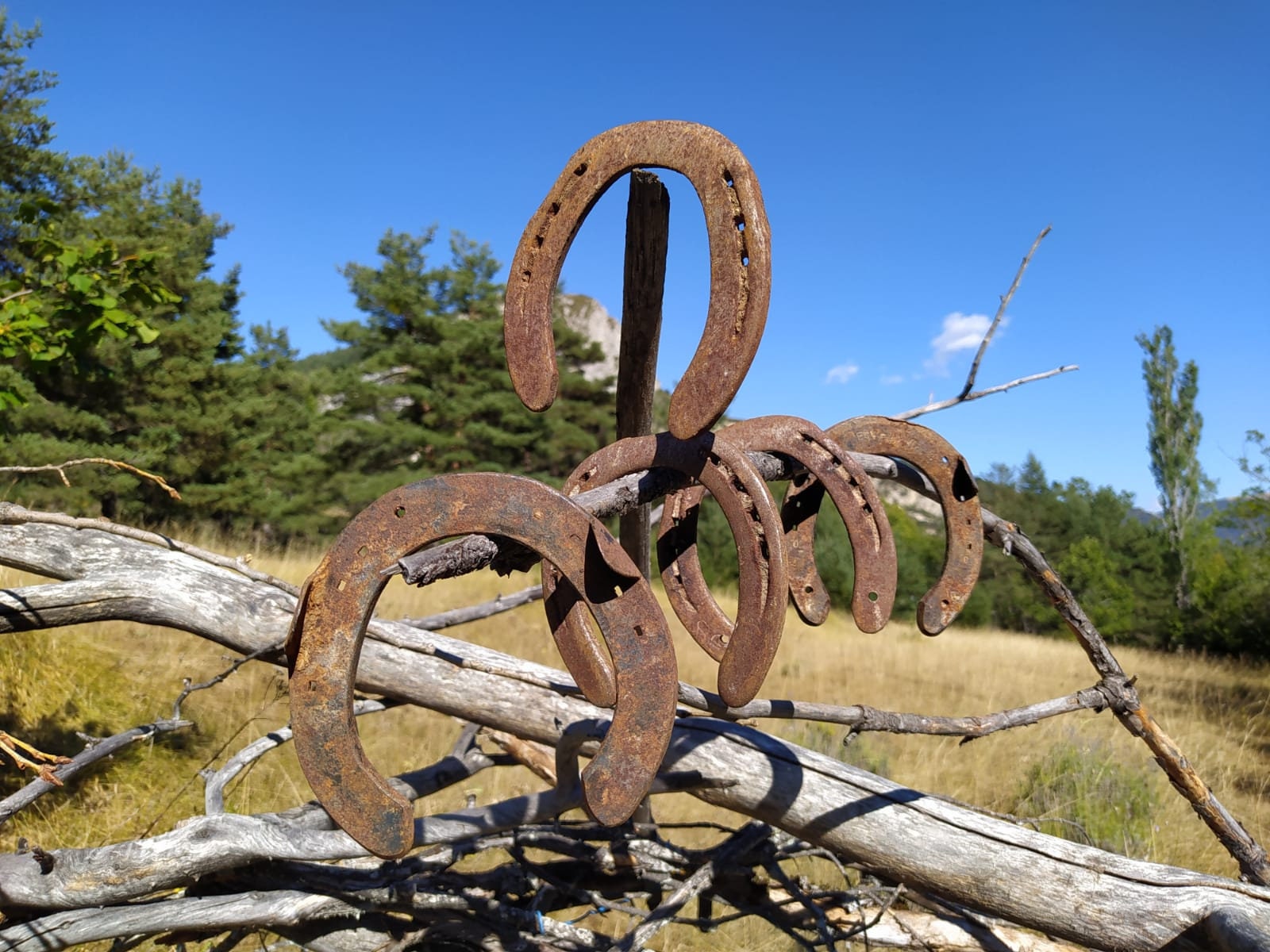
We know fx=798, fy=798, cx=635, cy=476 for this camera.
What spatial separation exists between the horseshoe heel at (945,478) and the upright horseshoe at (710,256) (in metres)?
0.82

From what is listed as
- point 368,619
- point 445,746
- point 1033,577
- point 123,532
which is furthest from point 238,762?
point 445,746

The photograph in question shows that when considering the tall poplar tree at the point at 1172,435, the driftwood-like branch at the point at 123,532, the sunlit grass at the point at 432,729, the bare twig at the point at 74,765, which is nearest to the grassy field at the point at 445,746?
the sunlit grass at the point at 432,729

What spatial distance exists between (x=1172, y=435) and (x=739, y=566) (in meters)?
28.8

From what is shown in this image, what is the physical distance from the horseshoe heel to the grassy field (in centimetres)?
195

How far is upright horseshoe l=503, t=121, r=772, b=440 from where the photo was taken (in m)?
1.05

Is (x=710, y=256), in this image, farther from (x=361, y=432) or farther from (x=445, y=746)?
(x=361, y=432)

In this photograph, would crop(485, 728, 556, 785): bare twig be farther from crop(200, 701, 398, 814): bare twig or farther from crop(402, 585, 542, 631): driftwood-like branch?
crop(200, 701, 398, 814): bare twig

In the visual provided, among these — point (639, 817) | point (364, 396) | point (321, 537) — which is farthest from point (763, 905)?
point (364, 396)

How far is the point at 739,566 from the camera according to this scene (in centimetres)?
120

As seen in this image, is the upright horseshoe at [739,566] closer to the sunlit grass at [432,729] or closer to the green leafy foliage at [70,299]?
the sunlit grass at [432,729]

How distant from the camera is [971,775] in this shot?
5.48m

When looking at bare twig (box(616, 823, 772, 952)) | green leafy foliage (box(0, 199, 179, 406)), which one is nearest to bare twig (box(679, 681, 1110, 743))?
bare twig (box(616, 823, 772, 952))

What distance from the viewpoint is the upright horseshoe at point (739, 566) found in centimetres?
120

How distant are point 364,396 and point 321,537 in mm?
3666
